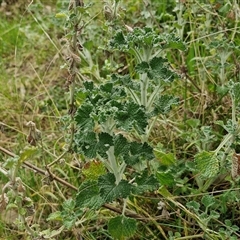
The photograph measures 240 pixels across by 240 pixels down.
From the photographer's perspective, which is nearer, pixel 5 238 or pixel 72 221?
pixel 72 221

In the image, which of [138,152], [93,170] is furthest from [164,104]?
[93,170]

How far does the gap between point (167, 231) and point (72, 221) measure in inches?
12.9

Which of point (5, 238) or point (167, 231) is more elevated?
point (5, 238)

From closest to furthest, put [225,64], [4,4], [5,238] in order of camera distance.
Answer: [5,238] → [225,64] → [4,4]

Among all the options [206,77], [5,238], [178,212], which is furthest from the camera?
[206,77]

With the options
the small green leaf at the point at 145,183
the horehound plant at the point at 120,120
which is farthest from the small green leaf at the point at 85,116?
the small green leaf at the point at 145,183

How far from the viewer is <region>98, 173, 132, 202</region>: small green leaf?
4.25 feet

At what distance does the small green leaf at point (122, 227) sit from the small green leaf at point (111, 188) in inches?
3.1

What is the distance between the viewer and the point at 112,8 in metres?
1.59

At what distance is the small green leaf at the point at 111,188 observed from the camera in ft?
4.25

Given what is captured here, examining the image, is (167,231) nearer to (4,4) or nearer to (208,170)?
(208,170)

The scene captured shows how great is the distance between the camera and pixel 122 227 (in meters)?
1.35

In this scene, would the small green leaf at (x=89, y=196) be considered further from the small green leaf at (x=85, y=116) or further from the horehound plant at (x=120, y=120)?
the small green leaf at (x=85, y=116)

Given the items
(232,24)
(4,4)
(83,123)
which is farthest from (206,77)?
(4,4)
